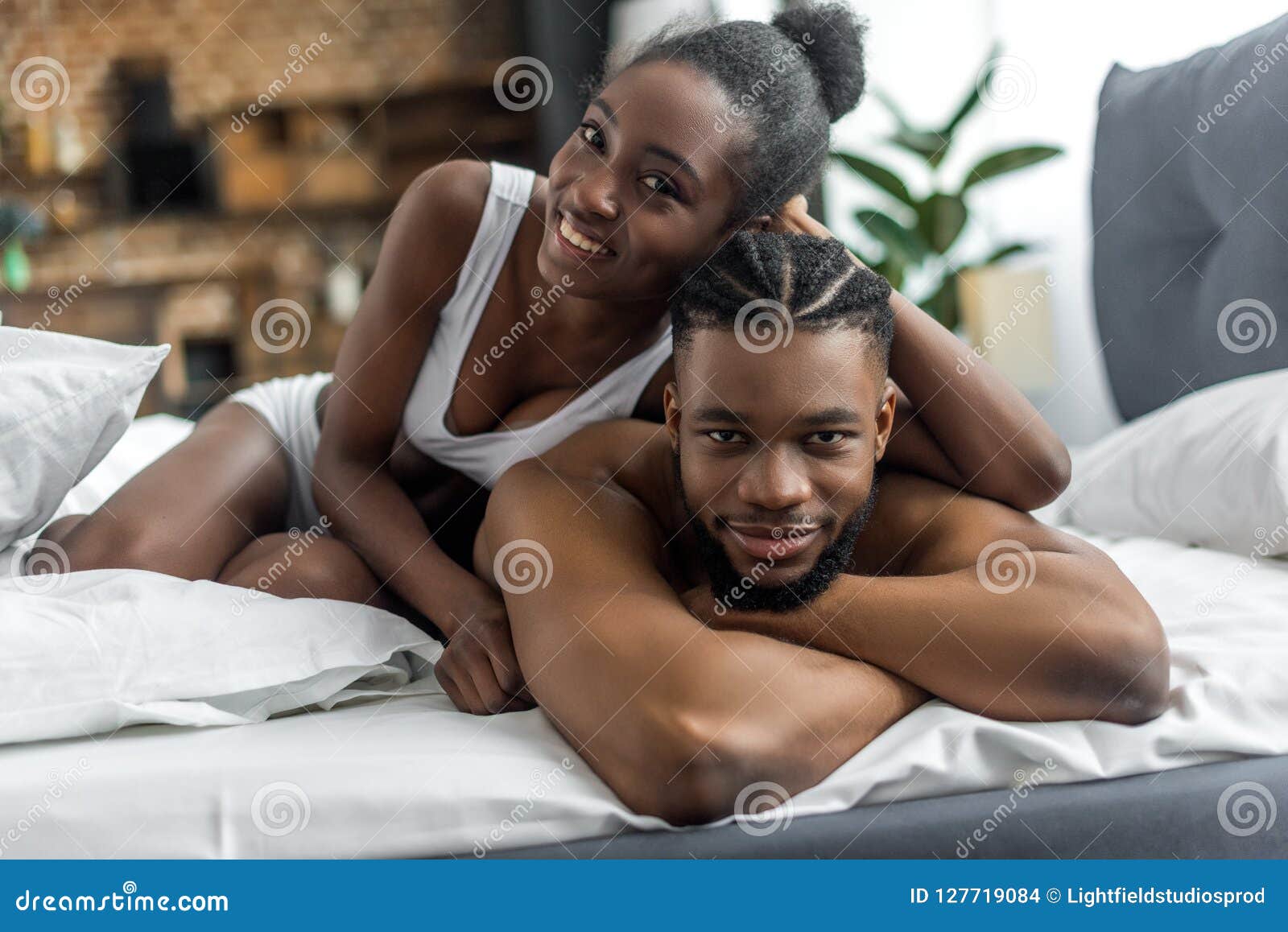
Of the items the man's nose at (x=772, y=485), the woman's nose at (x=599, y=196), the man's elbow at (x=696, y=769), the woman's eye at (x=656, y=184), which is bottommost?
the man's elbow at (x=696, y=769)

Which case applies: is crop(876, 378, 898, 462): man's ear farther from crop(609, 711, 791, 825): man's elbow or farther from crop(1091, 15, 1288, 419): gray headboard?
crop(1091, 15, 1288, 419): gray headboard

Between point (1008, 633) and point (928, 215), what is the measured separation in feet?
7.05

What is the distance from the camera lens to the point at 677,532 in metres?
1.19

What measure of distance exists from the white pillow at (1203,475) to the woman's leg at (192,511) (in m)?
1.19

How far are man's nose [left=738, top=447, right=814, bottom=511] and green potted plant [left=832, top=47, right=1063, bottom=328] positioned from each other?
80.4 inches

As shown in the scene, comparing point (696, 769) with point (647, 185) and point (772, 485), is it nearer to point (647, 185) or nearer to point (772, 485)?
point (772, 485)

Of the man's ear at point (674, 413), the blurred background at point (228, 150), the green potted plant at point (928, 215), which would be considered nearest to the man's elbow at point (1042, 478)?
the man's ear at point (674, 413)

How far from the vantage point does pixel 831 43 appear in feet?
4.34

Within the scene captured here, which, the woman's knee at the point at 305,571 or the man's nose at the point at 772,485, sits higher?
the man's nose at the point at 772,485

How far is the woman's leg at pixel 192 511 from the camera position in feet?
4.25

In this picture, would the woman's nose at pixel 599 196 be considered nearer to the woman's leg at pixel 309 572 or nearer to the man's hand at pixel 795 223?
the man's hand at pixel 795 223

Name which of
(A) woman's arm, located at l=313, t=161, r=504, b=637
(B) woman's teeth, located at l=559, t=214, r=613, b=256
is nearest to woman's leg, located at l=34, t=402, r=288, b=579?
(A) woman's arm, located at l=313, t=161, r=504, b=637

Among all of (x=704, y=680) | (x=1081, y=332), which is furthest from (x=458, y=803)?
(x=1081, y=332)

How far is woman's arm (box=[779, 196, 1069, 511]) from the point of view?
1159mm
